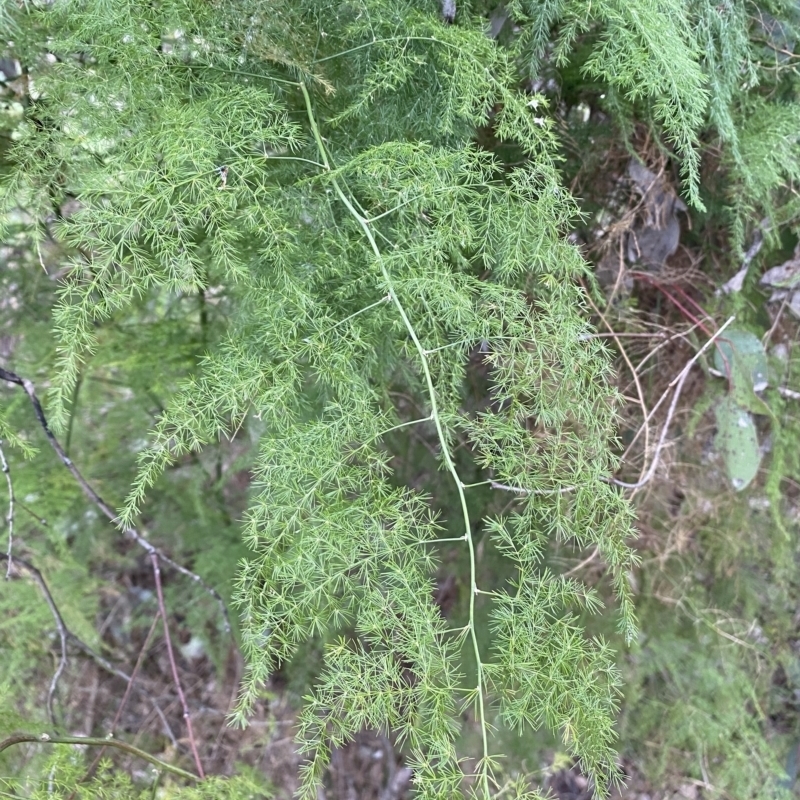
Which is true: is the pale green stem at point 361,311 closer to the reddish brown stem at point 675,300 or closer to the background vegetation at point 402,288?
the background vegetation at point 402,288

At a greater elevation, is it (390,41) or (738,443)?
(390,41)

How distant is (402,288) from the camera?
3.06ft

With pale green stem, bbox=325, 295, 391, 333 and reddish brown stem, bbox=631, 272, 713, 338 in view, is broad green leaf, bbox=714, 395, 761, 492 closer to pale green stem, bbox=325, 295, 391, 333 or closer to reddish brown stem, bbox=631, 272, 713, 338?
reddish brown stem, bbox=631, 272, 713, 338

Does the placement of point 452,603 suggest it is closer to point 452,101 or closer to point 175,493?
point 175,493

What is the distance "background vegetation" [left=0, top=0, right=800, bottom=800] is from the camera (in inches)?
33.9

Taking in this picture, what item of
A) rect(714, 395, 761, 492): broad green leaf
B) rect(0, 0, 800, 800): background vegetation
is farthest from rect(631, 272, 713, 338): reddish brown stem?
rect(714, 395, 761, 492): broad green leaf

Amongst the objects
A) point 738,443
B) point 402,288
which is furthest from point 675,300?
point 402,288

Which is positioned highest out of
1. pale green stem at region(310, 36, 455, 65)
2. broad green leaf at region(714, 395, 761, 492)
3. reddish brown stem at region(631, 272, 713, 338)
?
pale green stem at region(310, 36, 455, 65)

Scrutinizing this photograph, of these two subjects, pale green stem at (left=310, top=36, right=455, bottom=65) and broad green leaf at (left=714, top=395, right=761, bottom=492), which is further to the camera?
broad green leaf at (left=714, top=395, right=761, bottom=492)

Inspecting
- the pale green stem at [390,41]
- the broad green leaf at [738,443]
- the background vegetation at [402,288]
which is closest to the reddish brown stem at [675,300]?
the background vegetation at [402,288]

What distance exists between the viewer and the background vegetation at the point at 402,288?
0.86 metres

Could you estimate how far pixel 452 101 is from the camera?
97 centimetres

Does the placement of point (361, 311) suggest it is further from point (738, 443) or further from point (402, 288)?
point (738, 443)

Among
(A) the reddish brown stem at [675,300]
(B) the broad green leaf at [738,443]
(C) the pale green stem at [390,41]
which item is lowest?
(B) the broad green leaf at [738,443]
